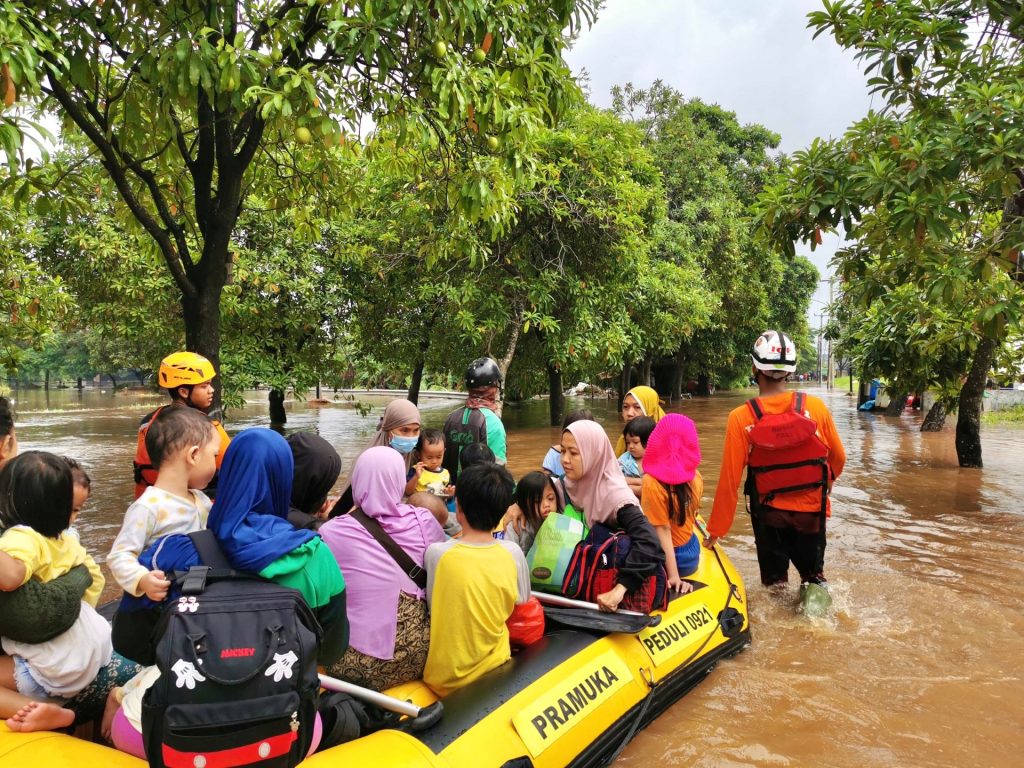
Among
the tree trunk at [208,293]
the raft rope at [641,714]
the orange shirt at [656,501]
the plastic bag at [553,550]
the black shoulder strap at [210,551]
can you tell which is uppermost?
the tree trunk at [208,293]

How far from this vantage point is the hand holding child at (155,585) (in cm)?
208

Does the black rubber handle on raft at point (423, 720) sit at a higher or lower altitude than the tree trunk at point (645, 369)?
lower

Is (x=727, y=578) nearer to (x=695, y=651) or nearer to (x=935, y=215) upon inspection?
(x=695, y=651)

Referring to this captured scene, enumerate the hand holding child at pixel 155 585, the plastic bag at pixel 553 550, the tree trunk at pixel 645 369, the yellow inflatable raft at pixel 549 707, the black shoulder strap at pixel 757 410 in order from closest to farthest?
1. the hand holding child at pixel 155 585
2. the yellow inflatable raft at pixel 549 707
3. the plastic bag at pixel 553 550
4. the black shoulder strap at pixel 757 410
5. the tree trunk at pixel 645 369

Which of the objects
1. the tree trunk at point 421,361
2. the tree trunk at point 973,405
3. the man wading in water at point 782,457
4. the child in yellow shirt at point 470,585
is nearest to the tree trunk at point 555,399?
the tree trunk at point 421,361

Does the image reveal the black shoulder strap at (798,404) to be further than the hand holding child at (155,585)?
Yes

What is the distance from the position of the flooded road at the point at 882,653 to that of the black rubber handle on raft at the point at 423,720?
3.97 ft

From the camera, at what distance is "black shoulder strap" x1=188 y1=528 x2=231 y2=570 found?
212cm

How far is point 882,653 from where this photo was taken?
447 centimetres

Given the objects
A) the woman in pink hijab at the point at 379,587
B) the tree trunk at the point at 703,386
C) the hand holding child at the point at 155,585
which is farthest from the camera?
the tree trunk at the point at 703,386

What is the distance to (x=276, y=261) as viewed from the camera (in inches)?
544

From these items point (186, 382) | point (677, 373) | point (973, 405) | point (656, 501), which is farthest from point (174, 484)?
point (677, 373)

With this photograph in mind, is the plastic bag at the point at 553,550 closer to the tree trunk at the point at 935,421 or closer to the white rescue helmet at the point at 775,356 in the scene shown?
the white rescue helmet at the point at 775,356

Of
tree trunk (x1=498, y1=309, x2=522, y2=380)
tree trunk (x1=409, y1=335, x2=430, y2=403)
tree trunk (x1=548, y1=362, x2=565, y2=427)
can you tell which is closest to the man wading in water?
tree trunk (x1=498, y1=309, x2=522, y2=380)
